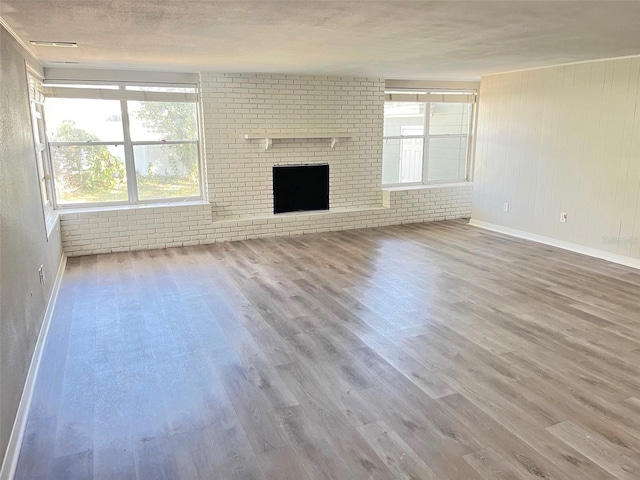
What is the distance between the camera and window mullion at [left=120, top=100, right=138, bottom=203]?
5.91 metres

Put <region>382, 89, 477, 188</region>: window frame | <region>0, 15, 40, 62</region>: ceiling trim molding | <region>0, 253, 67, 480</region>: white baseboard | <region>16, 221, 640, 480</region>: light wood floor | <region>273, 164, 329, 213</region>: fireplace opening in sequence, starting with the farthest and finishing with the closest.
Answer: <region>382, 89, 477, 188</region>: window frame, <region>273, 164, 329, 213</region>: fireplace opening, <region>0, 15, 40, 62</region>: ceiling trim molding, <region>16, 221, 640, 480</region>: light wood floor, <region>0, 253, 67, 480</region>: white baseboard

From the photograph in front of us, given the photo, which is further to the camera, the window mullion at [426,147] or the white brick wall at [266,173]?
the window mullion at [426,147]

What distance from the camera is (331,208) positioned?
7141 mm

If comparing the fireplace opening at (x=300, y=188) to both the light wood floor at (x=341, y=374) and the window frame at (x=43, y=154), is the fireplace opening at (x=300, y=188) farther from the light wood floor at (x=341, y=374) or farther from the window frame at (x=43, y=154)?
the window frame at (x=43, y=154)

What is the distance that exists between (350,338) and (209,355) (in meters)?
1.00

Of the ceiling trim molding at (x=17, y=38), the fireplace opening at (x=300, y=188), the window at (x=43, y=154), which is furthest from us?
the fireplace opening at (x=300, y=188)

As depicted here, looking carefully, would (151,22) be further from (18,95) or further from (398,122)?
(398,122)

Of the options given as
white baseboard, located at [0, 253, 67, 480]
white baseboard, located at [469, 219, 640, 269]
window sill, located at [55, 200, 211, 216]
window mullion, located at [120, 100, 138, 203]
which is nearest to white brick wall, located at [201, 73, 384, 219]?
window sill, located at [55, 200, 211, 216]

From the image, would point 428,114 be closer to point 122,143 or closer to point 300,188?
point 300,188

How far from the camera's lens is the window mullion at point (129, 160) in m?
5.91

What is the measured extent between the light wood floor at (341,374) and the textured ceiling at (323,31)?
2.15 m

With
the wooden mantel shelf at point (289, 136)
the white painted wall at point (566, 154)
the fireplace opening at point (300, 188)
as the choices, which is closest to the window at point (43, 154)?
the wooden mantel shelf at point (289, 136)

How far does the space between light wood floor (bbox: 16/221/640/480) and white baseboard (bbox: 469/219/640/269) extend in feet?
0.87

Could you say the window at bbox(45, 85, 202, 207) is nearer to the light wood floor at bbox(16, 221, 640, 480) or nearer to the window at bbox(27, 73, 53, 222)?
the window at bbox(27, 73, 53, 222)
